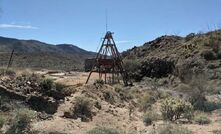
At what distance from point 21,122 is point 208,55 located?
30.6 metres

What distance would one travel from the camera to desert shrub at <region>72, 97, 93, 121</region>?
16.2 meters

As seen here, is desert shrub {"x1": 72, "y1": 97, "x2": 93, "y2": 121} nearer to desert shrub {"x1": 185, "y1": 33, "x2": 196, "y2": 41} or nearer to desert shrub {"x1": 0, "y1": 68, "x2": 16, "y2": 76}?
desert shrub {"x1": 0, "y1": 68, "x2": 16, "y2": 76}

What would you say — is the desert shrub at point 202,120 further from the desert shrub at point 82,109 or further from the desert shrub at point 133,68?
the desert shrub at point 133,68

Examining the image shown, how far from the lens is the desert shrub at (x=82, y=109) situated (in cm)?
1622

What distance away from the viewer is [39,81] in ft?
59.3

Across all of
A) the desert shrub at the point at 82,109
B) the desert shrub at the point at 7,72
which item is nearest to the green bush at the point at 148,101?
the desert shrub at the point at 82,109

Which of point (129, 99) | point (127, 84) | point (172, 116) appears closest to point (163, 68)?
point (127, 84)

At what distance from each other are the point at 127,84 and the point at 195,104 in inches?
417

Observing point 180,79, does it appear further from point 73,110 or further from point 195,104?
point 73,110

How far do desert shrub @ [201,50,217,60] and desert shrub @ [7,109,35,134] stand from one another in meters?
29.6

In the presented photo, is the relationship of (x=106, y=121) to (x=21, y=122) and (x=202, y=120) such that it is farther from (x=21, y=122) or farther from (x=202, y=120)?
(x=21, y=122)

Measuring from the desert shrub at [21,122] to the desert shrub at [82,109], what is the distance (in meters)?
3.47

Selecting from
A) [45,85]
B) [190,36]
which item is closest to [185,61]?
[190,36]

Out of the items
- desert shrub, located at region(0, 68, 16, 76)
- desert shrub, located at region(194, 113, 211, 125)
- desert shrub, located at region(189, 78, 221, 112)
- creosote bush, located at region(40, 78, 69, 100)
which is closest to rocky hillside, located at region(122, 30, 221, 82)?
desert shrub, located at region(189, 78, 221, 112)
